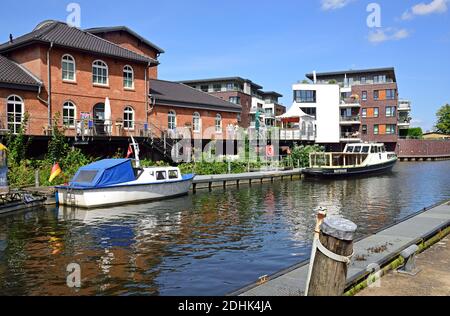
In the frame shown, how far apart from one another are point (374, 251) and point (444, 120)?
10211 cm

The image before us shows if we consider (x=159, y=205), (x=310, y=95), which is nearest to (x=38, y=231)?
(x=159, y=205)

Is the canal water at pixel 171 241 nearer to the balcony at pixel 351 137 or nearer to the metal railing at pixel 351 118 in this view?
the balcony at pixel 351 137

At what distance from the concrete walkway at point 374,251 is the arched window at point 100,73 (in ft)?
82.5

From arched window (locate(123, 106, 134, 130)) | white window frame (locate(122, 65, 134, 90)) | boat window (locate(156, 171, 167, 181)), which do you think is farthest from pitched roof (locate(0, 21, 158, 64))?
boat window (locate(156, 171, 167, 181))

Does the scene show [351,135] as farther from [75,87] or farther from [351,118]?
[75,87]

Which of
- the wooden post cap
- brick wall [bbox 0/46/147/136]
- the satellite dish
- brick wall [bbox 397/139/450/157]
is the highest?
the satellite dish

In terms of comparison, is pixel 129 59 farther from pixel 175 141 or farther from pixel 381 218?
pixel 381 218

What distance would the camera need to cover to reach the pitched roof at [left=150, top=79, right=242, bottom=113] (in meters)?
37.8

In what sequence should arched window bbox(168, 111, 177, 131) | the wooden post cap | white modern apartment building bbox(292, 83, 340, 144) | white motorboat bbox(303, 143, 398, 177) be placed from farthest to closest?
white modern apartment building bbox(292, 83, 340, 144)
white motorboat bbox(303, 143, 398, 177)
arched window bbox(168, 111, 177, 131)
the wooden post cap

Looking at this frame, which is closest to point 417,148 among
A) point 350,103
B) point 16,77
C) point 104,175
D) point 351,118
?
point 351,118

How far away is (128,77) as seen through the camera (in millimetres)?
33875

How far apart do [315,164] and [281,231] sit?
26565mm

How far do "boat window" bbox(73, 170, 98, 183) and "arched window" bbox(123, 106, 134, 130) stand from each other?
12153mm

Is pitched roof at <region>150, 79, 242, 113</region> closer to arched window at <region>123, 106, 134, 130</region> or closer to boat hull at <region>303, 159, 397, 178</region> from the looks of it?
arched window at <region>123, 106, 134, 130</region>
